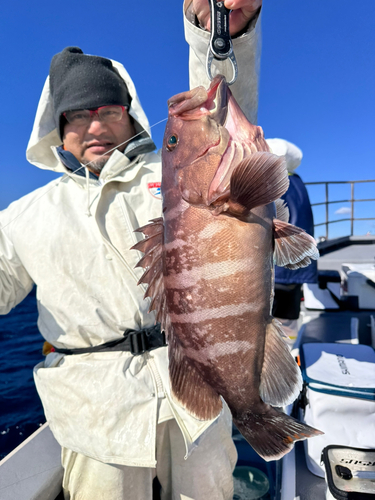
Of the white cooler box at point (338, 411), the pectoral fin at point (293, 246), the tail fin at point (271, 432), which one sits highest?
the pectoral fin at point (293, 246)

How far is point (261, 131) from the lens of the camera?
1375 mm

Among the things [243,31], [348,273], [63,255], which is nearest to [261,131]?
[243,31]

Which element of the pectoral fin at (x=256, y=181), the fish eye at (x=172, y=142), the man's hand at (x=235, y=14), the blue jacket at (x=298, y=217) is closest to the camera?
the pectoral fin at (x=256, y=181)

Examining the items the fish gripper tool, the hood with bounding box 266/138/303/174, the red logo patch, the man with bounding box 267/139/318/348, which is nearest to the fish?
the fish gripper tool

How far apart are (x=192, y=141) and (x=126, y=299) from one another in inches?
44.6

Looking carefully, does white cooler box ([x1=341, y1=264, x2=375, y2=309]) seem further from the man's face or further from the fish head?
the fish head

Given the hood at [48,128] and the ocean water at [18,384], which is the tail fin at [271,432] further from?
the ocean water at [18,384]

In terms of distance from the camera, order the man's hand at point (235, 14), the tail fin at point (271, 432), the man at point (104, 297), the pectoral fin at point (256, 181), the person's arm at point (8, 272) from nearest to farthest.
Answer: the pectoral fin at point (256, 181), the tail fin at point (271, 432), the man's hand at point (235, 14), the man at point (104, 297), the person's arm at point (8, 272)

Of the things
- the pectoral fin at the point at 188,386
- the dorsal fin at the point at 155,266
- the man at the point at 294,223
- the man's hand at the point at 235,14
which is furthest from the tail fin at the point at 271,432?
the man at the point at 294,223

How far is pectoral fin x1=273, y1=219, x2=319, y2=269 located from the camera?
1212 mm

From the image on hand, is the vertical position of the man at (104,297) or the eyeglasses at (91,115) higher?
the eyeglasses at (91,115)

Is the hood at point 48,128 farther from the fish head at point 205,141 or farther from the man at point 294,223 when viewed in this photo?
the man at point 294,223

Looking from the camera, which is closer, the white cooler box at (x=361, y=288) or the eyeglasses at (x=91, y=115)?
the eyeglasses at (x=91, y=115)

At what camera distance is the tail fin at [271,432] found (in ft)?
4.16
